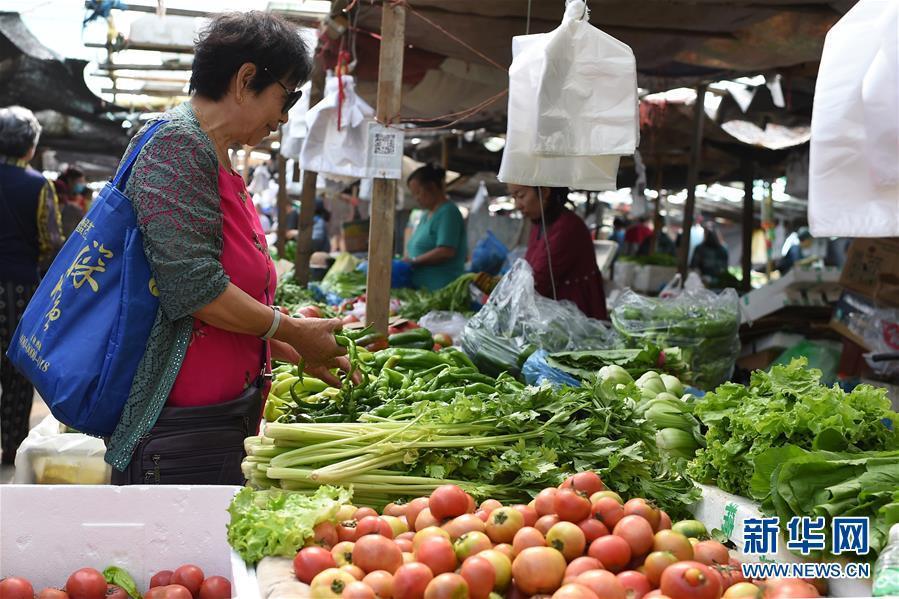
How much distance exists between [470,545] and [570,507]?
0.28 metres

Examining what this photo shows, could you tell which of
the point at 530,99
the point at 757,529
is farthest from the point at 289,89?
the point at 757,529

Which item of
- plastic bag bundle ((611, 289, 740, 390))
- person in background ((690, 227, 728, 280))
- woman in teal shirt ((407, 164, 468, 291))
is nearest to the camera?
plastic bag bundle ((611, 289, 740, 390))

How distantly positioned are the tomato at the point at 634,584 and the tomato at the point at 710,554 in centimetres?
20

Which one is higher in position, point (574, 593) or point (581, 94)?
point (581, 94)

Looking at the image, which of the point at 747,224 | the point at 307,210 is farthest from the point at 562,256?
the point at 747,224

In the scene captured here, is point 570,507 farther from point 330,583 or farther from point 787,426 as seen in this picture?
point 787,426

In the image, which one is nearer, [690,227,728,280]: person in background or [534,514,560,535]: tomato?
[534,514,560,535]: tomato

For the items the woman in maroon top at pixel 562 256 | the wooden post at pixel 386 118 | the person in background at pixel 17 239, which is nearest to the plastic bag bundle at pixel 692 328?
the woman in maroon top at pixel 562 256

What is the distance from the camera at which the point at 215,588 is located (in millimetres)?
2545

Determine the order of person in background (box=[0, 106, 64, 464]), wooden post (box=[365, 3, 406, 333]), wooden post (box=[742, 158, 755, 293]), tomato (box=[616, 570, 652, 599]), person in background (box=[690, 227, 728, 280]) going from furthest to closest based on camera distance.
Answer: person in background (box=[690, 227, 728, 280]) < wooden post (box=[742, 158, 755, 293]) < person in background (box=[0, 106, 64, 464]) < wooden post (box=[365, 3, 406, 333]) < tomato (box=[616, 570, 652, 599])

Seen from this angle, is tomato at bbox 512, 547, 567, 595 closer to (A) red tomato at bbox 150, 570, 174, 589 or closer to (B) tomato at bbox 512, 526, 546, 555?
Answer: (B) tomato at bbox 512, 526, 546, 555

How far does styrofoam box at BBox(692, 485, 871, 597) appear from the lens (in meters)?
2.20

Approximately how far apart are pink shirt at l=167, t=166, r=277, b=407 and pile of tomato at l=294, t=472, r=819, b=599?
2.46 feet

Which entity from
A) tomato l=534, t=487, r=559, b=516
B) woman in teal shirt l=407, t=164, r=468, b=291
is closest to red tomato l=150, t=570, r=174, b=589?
tomato l=534, t=487, r=559, b=516
